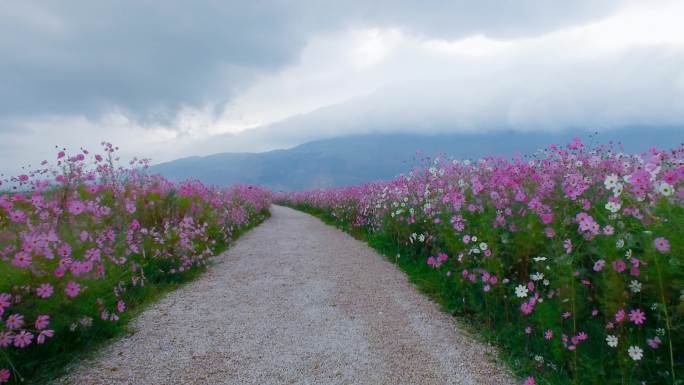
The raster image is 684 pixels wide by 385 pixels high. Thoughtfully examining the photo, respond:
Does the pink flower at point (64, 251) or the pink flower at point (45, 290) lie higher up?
the pink flower at point (64, 251)

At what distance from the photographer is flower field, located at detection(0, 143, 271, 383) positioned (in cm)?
322

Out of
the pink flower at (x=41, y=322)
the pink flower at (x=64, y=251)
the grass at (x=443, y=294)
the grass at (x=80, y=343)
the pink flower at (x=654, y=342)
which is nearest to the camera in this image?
the pink flower at (x=654, y=342)

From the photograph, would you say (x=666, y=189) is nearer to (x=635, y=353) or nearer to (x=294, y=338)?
(x=635, y=353)

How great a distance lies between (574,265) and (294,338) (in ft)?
8.81

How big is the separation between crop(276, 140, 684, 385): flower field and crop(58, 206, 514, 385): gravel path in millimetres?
417

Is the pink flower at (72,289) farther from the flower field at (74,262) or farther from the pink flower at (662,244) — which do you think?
the pink flower at (662,244)

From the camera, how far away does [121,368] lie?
350 cm

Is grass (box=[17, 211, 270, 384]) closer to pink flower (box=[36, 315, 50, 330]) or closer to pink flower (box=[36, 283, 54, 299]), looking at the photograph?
pink flower (box=[36, 315, 50, 330])

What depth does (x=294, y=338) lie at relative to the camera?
13.5ft

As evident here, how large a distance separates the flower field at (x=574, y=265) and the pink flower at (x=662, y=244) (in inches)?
0.5

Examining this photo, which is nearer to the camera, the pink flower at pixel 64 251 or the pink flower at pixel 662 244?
the pink flower at pixel 662 244

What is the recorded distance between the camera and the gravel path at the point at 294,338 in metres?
3.40

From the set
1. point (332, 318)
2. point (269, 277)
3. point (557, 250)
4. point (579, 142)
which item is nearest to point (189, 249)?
point (269, 277)

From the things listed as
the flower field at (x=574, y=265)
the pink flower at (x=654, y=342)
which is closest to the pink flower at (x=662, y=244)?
the flower field at (x=574, y=265)
